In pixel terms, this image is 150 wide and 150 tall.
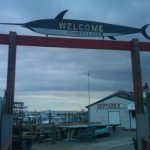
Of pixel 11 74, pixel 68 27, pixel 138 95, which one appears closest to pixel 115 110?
pixel 138 95

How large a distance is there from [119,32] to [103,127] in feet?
74.2

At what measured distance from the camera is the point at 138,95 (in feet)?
43.7

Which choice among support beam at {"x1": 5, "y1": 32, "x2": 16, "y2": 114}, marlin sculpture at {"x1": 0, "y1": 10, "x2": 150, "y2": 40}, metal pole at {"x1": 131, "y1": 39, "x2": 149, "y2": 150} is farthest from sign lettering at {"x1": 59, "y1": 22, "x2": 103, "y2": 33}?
support beam at {"x1": 5, "y1": 32, "x2": 16, "y2": 114}

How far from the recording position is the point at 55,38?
518 inches

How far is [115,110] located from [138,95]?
108 feet

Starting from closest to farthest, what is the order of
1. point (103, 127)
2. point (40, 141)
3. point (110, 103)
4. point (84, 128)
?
point (40, 141) < point (84, 128) < point (103, 127) < point (110, 103)

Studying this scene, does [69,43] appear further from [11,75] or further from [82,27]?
[11,75]

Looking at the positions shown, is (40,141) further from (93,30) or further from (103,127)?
(93,30)

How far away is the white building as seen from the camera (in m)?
44.6

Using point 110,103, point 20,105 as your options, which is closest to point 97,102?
point 110,103

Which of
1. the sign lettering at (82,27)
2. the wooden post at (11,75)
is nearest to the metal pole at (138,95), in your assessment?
the sign lettering at (82,27)

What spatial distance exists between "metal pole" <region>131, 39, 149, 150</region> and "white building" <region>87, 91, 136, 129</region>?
3075 centimetres

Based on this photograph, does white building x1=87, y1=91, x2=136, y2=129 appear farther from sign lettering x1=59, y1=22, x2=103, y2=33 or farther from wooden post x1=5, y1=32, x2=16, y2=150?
wooden post x1=5, y1=32, x2=16, y2=150

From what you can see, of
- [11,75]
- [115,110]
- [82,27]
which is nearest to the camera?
[11,75]
